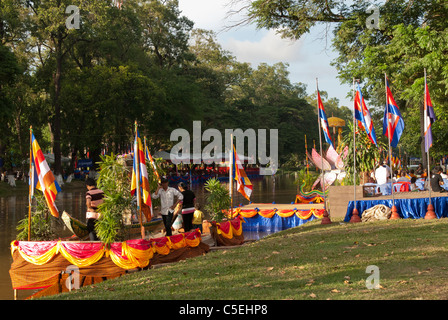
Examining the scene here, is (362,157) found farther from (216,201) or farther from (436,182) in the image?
(216,201)

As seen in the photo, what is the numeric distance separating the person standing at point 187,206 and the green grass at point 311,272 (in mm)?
1937

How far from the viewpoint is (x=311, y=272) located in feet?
30.0

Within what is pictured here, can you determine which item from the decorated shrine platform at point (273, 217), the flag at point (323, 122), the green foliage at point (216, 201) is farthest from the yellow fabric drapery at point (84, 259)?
the decorated shrine platform at point (273, 217)

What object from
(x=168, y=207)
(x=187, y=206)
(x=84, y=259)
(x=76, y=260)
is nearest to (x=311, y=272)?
(x=84, y=259)

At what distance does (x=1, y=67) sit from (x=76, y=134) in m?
15.6

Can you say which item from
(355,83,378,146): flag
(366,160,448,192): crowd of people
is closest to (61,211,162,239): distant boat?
(366,160,448,192): crowd of people

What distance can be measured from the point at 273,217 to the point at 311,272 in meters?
13.8

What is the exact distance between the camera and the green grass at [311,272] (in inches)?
298

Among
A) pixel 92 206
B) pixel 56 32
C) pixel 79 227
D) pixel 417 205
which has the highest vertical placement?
pixel 56 32

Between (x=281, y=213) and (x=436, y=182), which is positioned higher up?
(x=436, y=182)

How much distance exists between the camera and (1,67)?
34.5 metres

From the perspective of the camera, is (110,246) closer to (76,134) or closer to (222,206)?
(222,206)

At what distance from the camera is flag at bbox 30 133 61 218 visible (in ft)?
39.9

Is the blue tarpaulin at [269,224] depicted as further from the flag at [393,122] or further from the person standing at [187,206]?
the person standing at [187,206]
